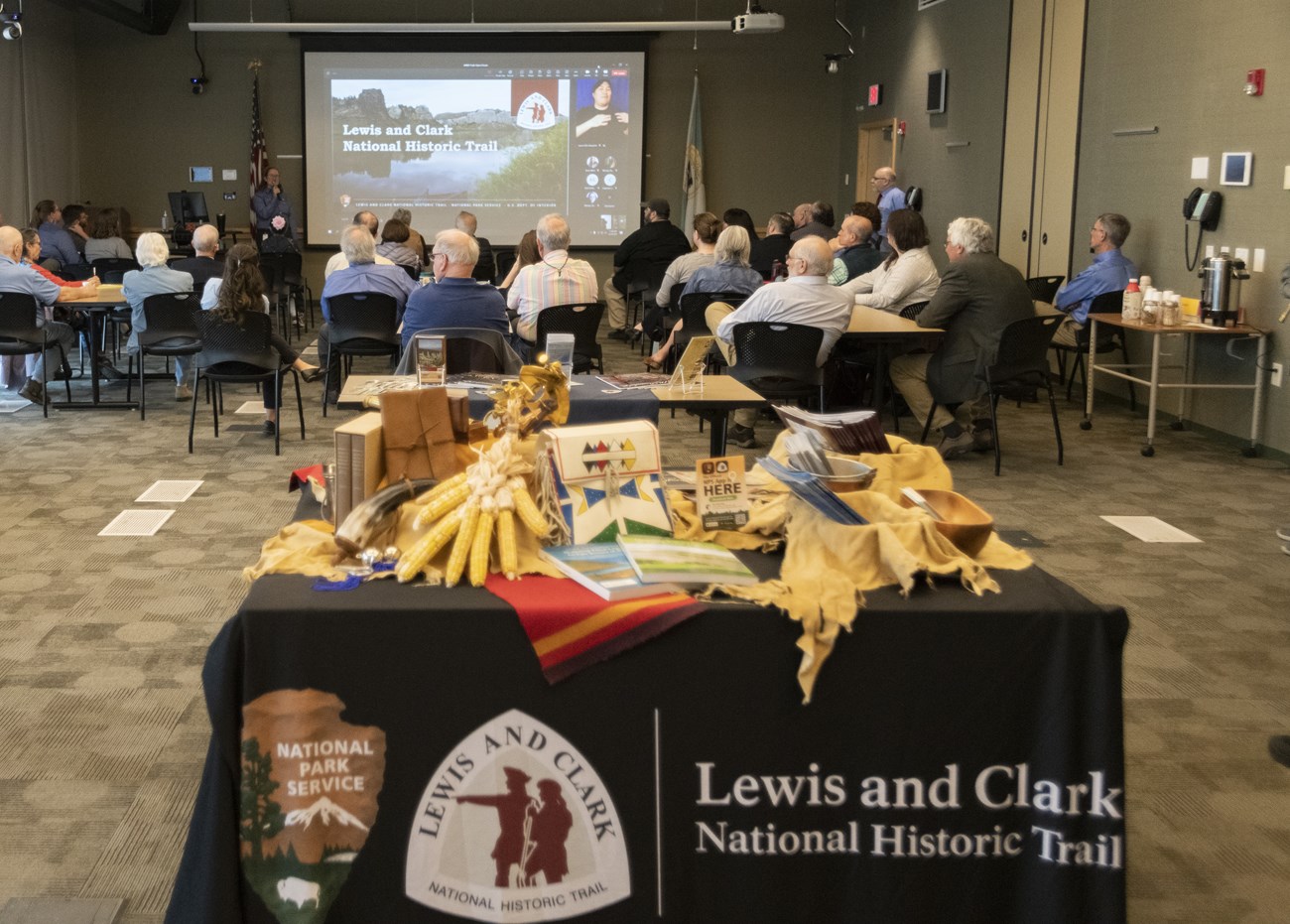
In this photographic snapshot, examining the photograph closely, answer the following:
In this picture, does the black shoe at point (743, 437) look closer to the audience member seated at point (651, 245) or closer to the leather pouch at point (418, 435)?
the audience member seated at point (651, 245)

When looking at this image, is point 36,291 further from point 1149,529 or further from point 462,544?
point 462,544

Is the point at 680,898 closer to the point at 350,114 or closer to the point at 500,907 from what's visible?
the point at 500,907

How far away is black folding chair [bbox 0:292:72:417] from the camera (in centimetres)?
718

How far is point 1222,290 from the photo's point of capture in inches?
271

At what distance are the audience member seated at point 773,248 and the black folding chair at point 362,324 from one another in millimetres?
3007

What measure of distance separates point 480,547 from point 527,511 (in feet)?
0.42

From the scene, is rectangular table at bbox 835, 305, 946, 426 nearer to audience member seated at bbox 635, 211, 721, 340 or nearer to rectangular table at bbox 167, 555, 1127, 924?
audience member seated at bbox 635, 211, 721, 340

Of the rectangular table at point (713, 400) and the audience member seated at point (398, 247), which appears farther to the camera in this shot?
the audience member seated at point (398, 247)

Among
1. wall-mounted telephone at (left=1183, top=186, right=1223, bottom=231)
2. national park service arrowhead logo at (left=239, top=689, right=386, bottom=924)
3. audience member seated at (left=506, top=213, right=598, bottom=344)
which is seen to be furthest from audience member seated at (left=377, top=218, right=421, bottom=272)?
national park service arrowhead logo at (left=239, top=689, right=386, bottom=924)

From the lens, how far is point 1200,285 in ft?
24.1

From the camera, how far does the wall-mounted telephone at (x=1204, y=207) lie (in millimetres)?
7297

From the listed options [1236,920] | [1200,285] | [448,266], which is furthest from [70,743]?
[1200,285]

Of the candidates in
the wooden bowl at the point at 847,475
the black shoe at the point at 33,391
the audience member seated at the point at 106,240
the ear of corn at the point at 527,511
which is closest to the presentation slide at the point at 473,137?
the audience member seated at the point at 106,240

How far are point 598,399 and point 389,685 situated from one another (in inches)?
91.7
